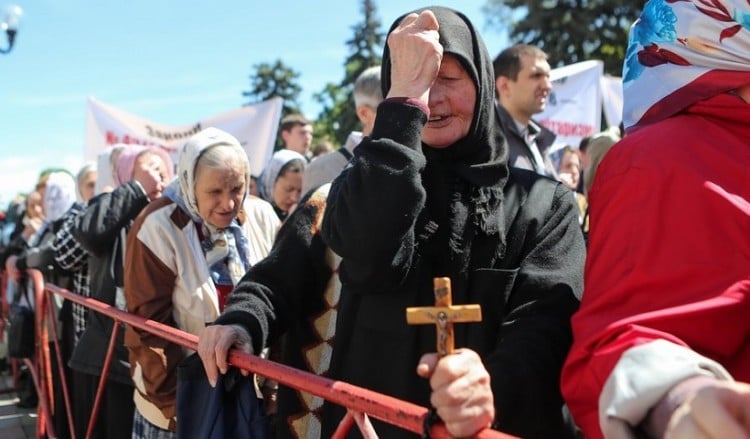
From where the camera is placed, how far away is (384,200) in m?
1.49

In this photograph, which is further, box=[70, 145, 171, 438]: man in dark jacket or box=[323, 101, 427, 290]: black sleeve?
box=[70, 145, 171, 438]: man in dark jacket

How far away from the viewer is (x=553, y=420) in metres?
1.48

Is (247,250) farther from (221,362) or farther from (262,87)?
(262,87)

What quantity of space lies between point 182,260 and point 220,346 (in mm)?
933

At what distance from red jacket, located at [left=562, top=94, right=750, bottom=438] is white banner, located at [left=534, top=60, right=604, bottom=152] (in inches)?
247

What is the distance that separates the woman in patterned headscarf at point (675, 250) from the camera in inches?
40.4

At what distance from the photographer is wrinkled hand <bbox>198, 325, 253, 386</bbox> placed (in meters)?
1.79

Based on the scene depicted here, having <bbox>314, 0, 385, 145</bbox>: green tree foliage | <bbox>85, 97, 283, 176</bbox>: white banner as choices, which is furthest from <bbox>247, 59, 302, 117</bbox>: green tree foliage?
<bbox>85, 97, 283, 176</bbox>: white banner

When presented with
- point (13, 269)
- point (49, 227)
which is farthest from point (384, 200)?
point (13, 269)

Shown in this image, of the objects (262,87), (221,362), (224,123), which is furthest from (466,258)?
(262,87)

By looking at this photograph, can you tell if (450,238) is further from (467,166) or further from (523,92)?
(523,92)

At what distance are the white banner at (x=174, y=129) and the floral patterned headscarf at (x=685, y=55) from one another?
6954 millimetres

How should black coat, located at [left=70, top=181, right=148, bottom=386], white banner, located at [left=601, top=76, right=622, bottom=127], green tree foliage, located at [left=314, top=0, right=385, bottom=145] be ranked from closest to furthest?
black coat, located at [left=70, top=181, right=148, bottom=386]
white banner, located at [left=601, top=76, right=622, bottom=127]
green tree foliage, located at [left=314, top=0, right=385, bottom=145]

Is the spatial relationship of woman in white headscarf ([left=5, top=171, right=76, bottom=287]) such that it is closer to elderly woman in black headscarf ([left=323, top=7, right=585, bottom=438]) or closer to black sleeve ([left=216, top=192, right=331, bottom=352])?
black sleeve ([left=216, top=192, right=331, bottom=352])
